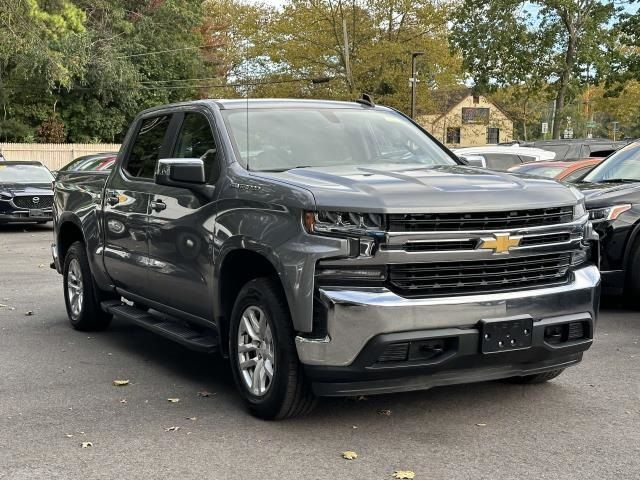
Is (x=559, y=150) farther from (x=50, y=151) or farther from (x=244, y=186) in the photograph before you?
(x=50, y=151)

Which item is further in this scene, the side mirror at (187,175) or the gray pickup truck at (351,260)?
the side mirror at (187,175)

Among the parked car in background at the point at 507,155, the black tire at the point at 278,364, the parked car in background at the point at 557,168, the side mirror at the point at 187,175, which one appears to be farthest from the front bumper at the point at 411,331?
the parked car in background at the point at 507,155

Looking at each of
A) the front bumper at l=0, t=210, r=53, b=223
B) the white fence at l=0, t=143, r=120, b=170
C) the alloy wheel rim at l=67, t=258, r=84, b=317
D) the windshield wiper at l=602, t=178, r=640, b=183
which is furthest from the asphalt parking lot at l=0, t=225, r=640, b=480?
the white fence at l=0, t=143, r=120, b=170

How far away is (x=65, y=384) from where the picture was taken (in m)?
5.98

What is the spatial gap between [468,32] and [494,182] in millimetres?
29733

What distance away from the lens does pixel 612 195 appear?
8375 mm

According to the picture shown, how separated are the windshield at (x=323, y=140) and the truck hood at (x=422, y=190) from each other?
0.36 metres

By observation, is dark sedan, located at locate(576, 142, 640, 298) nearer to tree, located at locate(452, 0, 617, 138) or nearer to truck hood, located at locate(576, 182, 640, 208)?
truck hood, located at locate(576, 182, 640, 208)

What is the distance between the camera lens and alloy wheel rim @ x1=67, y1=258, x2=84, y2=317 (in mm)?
7844

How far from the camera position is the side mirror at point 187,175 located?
544 centimetres

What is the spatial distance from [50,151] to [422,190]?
4028 centimetres

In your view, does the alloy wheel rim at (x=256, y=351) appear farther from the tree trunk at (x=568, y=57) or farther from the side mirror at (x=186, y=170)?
the tree trunk at (x=568, y=57)

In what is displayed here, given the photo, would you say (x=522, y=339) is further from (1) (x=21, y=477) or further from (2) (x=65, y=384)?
(2) (x=65, y=384)

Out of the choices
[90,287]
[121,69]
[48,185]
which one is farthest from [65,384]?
[121,69]
